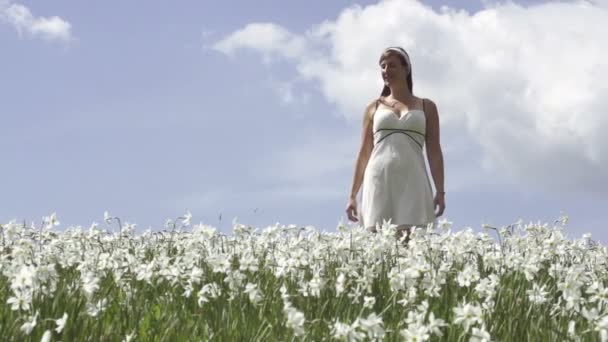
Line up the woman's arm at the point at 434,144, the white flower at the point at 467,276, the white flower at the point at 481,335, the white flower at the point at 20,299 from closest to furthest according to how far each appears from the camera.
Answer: the white flower at the point at 481,335
the white flower at the point at 20,299
the white flower at the point at 467,276
the woman's arm at the point at 434,144

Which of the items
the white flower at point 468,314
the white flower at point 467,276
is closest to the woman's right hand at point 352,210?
the white flower at point 467,276

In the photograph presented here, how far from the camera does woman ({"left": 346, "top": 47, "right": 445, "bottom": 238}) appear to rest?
9.79 metres

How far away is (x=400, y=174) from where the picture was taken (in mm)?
9836

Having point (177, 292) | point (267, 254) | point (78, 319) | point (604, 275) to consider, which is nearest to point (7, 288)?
point (177, 292)

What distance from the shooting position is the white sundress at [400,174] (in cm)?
977

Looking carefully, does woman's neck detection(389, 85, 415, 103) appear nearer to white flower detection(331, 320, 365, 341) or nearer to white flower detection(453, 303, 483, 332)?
white flower detection(453, 303, 483, 332)

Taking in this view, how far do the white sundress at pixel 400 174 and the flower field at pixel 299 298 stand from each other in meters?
1.86

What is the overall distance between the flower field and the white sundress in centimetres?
186

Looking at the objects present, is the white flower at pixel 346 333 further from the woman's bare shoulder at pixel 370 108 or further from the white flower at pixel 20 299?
the woman's bare shoulder at pixel 370 108

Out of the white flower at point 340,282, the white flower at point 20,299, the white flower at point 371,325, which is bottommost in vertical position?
the white flower at point 371,325

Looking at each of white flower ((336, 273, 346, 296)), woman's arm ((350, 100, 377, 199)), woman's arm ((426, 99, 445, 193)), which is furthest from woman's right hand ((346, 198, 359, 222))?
white flower ((336, 273, 346, 296))

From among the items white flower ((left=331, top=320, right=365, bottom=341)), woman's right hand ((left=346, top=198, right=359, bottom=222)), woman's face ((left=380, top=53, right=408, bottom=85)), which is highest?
woman's face ((left=380, top=53, right=408, bottom=85))

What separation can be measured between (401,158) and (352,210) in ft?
3.34

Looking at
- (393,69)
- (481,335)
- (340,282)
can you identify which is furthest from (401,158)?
(481,335)
